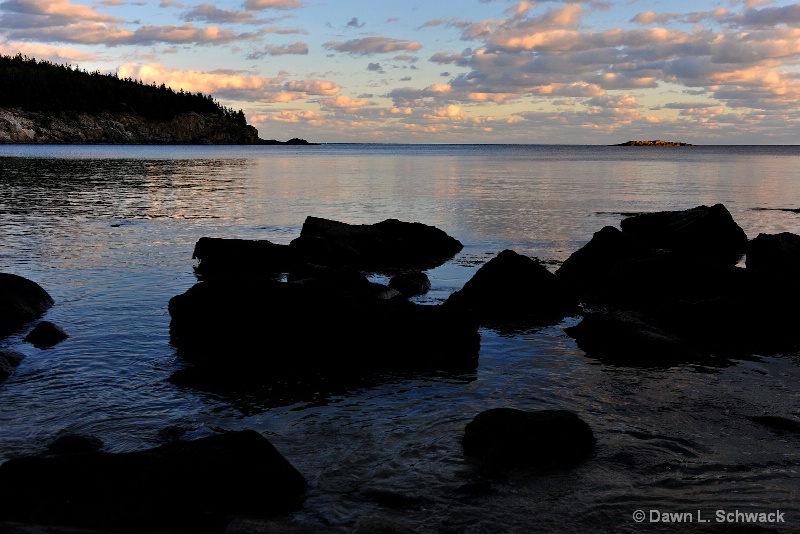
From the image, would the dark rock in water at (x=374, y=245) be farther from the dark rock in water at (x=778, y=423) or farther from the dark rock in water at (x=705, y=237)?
the dark rock in water at (x=778, y=423)

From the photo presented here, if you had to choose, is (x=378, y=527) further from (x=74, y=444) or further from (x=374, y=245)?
(x=374, y=245)

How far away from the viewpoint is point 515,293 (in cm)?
1623

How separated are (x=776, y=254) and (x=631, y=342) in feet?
29.0

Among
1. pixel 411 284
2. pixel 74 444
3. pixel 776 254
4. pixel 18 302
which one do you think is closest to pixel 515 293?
pixel 411 284

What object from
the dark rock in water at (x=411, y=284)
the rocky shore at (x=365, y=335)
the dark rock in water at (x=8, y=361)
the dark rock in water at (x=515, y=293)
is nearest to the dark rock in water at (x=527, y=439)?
the rocky shore at (x=365, y=335)

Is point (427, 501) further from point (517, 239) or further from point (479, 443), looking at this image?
point (517, 239)

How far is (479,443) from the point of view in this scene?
852 centimetres

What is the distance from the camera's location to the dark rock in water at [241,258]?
821 inches

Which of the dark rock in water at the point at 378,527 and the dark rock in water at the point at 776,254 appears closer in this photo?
the dark rock in water at the point at 378,527

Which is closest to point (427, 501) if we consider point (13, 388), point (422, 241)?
point (13, 388)

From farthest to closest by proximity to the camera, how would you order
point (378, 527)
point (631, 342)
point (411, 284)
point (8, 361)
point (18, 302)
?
1. point (411, 284)
2. point (18, 302)
3. point (631, 342)
4. point (8, 361)
5. point (378, 527)

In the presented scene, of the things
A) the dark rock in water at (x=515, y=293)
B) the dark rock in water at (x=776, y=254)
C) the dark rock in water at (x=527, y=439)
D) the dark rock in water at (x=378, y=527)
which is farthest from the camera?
the dark rock in water at (x=776, y=254)

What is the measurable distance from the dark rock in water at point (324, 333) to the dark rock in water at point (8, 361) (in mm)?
2581

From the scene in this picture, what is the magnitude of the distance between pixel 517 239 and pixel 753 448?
793 inches
